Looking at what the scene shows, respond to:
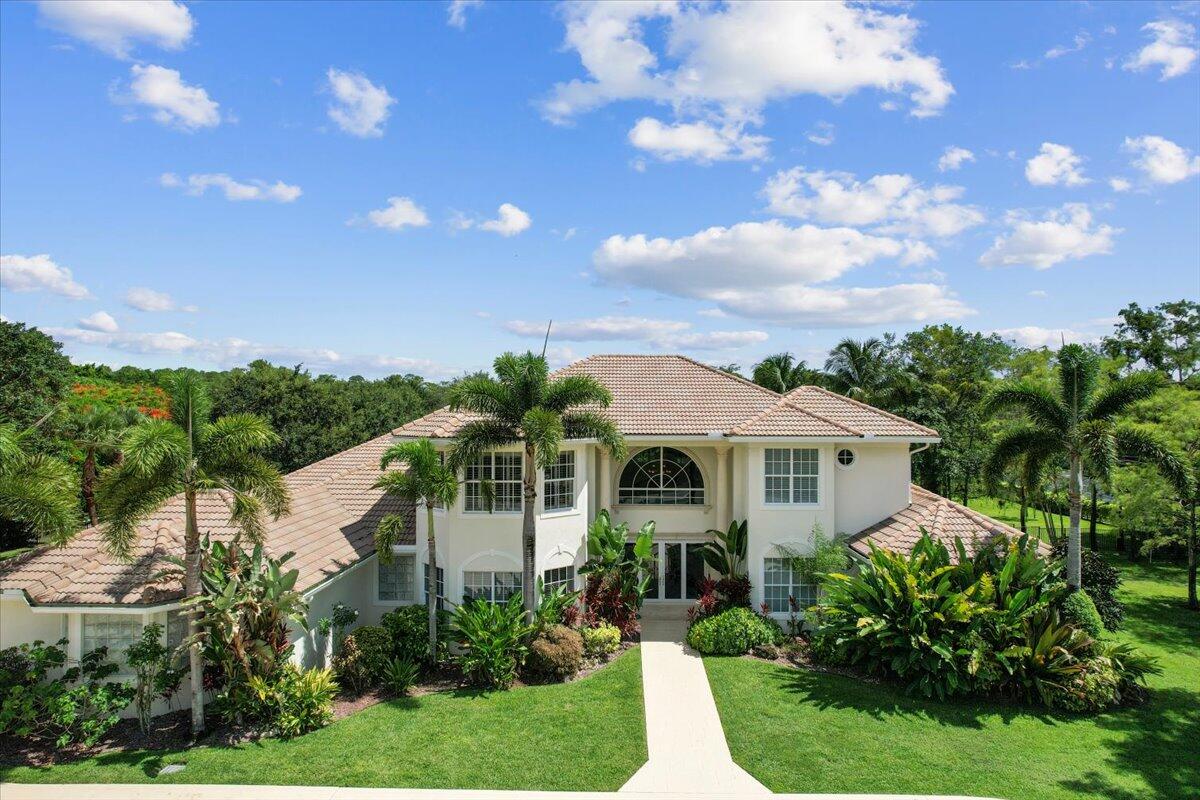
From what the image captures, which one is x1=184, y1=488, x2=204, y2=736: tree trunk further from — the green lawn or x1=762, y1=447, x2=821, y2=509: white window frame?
x1=762, y1=447, x2=821, y2=509: white window frame

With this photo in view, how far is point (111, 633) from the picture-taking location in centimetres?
1397

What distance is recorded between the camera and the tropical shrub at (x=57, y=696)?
12609 mm

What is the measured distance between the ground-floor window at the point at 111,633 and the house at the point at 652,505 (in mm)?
654

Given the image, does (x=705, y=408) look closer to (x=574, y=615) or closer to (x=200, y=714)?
(x=574, y=615)

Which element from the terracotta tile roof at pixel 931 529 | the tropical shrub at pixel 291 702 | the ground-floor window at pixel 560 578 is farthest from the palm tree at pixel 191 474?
the terracotta tile roof at pixel 931 529

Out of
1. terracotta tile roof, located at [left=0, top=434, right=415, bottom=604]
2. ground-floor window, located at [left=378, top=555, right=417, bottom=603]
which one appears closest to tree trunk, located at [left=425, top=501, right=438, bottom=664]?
terracotta tile roof, located at [left=0, top=434, right=415, bottom=604]

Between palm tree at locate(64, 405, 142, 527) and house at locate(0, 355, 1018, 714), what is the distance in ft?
18.5

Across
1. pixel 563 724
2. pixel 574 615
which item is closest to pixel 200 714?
pixel 563 724

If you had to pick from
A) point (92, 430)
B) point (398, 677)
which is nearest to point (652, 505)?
point (398, 677)

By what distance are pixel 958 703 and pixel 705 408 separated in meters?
10.5

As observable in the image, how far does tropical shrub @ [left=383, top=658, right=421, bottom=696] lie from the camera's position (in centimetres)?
1565

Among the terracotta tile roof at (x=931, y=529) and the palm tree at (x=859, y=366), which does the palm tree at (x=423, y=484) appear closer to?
the terracotta tile roof at (x=931, y=529)

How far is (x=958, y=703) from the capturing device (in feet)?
48.8

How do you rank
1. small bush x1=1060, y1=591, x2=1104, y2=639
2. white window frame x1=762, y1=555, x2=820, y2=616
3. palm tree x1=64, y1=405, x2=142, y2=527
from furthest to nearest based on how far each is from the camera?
palm tree x1=64, y1=405, x2=142, y2=527, white window frame x1=762, y1=555, x2=820, y2=616, small bush x1=1060, y1=591, x2=1104, y2=639
